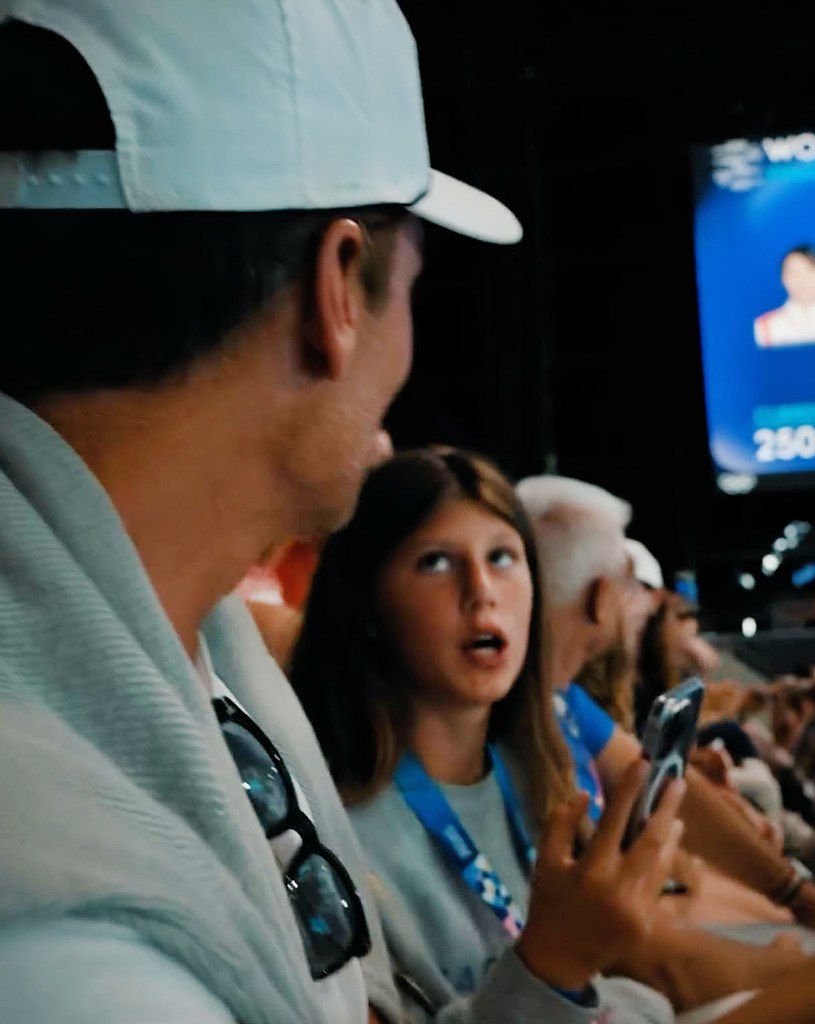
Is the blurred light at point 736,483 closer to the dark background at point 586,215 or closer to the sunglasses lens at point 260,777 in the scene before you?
the dark background at point 586,215

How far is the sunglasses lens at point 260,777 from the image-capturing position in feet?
2.59

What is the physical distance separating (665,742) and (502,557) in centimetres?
32

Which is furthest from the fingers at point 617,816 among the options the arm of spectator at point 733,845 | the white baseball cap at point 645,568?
the white baseball cap at point 645,568

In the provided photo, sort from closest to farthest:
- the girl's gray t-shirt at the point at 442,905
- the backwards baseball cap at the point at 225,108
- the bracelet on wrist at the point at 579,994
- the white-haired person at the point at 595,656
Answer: the backwards baseball cap at the point at 225,108
the bracelet on wrist at the point at 579,994
the girl's gray t-shirt at the point at 442,905
the white-haired person at the point at 595,656

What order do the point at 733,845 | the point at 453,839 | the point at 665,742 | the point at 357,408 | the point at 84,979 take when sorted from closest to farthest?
the point at 84,979 → the point at 357,408 → the point at 665,742 → the point at 453,839 → the point at 733,845

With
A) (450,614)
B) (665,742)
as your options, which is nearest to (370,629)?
(450,614)

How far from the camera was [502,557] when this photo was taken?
4.73ft

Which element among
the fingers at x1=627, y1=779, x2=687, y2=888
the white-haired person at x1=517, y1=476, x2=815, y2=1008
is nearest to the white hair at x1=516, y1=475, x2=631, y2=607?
the white-haired person at x1=517, y1=476, x2=815, y2=1008

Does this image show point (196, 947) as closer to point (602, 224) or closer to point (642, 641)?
point (642, 641)

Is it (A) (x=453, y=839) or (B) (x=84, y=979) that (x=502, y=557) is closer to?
(A) (x=453, y=839)

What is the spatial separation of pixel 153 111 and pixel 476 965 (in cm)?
93

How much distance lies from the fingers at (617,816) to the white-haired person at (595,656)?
0.64 m

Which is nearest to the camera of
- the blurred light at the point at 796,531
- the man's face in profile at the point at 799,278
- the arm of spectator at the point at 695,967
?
the arm of spectator at the point at 695,967

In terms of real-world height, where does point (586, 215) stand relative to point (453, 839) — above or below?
above
